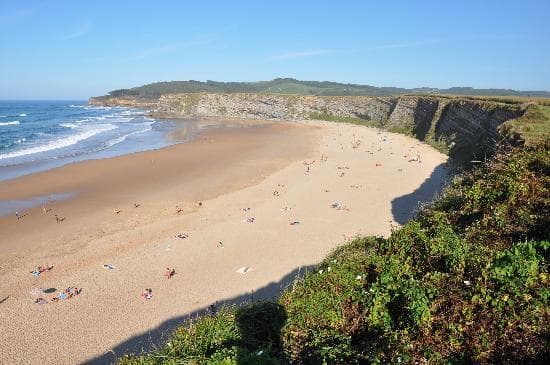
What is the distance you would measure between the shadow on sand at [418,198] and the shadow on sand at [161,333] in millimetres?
7903

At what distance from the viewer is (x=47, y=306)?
1380cm

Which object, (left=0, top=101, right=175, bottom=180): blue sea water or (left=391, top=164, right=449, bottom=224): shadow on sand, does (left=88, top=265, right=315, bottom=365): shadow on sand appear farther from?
(left=0, top=101, right=175, bottom=180): blue sea water

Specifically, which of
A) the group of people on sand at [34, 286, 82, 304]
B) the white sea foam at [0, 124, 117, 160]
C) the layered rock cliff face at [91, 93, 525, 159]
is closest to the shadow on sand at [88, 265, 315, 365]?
Answer: the group of people on sand at [34, 286, 82, 304]

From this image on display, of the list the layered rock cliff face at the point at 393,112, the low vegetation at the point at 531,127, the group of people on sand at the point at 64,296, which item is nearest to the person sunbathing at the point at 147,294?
the group of people on sand at the point at 64,296

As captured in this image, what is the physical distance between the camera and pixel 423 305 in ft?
23.2

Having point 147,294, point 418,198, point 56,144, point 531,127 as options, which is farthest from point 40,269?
point 56,144

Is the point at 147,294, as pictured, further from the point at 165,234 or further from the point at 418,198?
the point at 418,198

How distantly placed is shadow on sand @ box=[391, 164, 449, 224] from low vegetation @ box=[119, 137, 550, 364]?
8.16 m

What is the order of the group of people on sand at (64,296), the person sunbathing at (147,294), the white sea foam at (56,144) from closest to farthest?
1. the group of people on sand at (64,296)
2. the person sunbathing at (147,294)
3. the white sea foam at (56,144)

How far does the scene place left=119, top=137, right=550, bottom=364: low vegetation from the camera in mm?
6473

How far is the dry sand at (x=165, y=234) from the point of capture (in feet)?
42.3

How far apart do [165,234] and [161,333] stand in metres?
8.15

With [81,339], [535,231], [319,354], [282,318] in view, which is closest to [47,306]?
[81,339]

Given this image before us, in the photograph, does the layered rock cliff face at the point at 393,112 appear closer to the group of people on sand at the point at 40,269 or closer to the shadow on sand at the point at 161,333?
the shadow on sand at the point at 161,333
